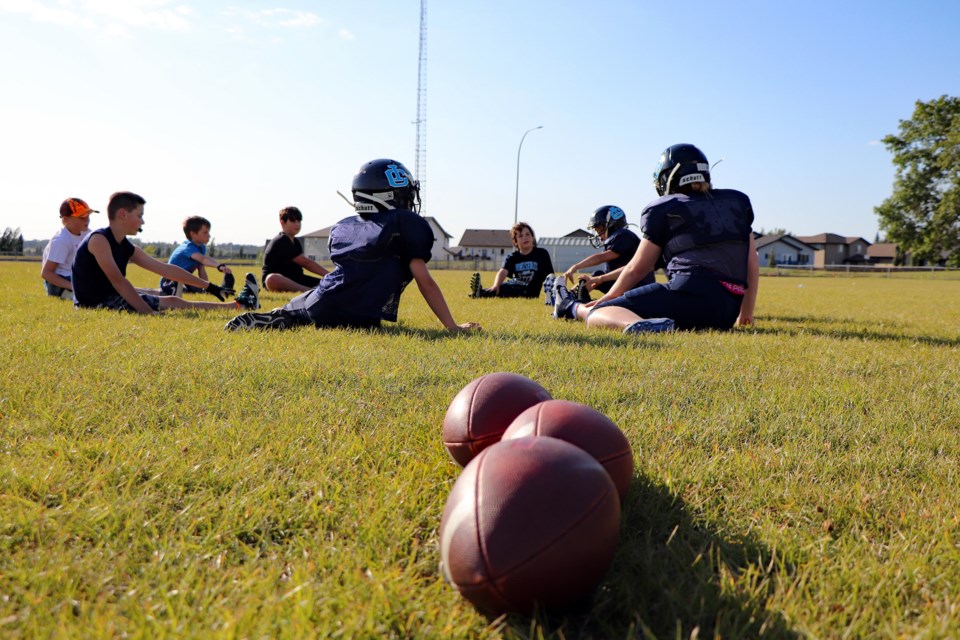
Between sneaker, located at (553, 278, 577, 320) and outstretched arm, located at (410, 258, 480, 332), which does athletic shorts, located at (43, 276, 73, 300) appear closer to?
outstretched arm, located at (410, 258, 480, 332)

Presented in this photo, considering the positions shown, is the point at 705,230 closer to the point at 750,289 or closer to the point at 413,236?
the point at 750,289

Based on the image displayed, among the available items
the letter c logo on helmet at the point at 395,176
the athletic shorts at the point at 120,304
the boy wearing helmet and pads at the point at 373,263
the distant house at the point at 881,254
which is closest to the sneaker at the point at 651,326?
the boy wearing helmet and pads at the point at 373,263

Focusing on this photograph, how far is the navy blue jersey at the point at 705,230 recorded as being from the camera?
7.77m

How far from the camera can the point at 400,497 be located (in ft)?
8.69

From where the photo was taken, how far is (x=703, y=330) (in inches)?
312

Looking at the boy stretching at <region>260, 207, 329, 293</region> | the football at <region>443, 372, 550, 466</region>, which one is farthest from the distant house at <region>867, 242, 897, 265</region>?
the football at <region>443, 372, 550, 466</region>

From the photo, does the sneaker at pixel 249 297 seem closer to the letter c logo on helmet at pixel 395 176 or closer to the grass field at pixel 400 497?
the letter c logo on helmet at pixel 395 176

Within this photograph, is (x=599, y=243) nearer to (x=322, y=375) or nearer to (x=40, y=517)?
(x=322, y=375)

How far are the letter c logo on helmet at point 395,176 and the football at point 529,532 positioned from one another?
575 centimetres

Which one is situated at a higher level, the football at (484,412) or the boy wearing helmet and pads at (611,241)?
the boy wearing helmet and pads at (611,241)

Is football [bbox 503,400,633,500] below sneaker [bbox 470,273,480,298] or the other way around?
below

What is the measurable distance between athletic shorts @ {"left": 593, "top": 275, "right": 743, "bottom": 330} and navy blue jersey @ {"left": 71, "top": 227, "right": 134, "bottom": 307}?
6928 millimetres

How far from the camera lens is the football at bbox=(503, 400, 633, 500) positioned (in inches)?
98.3

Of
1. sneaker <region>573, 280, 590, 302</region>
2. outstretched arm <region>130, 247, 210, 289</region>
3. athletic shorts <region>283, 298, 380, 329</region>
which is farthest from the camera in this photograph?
sneaker <region>573, 280, 590, 302</region>
